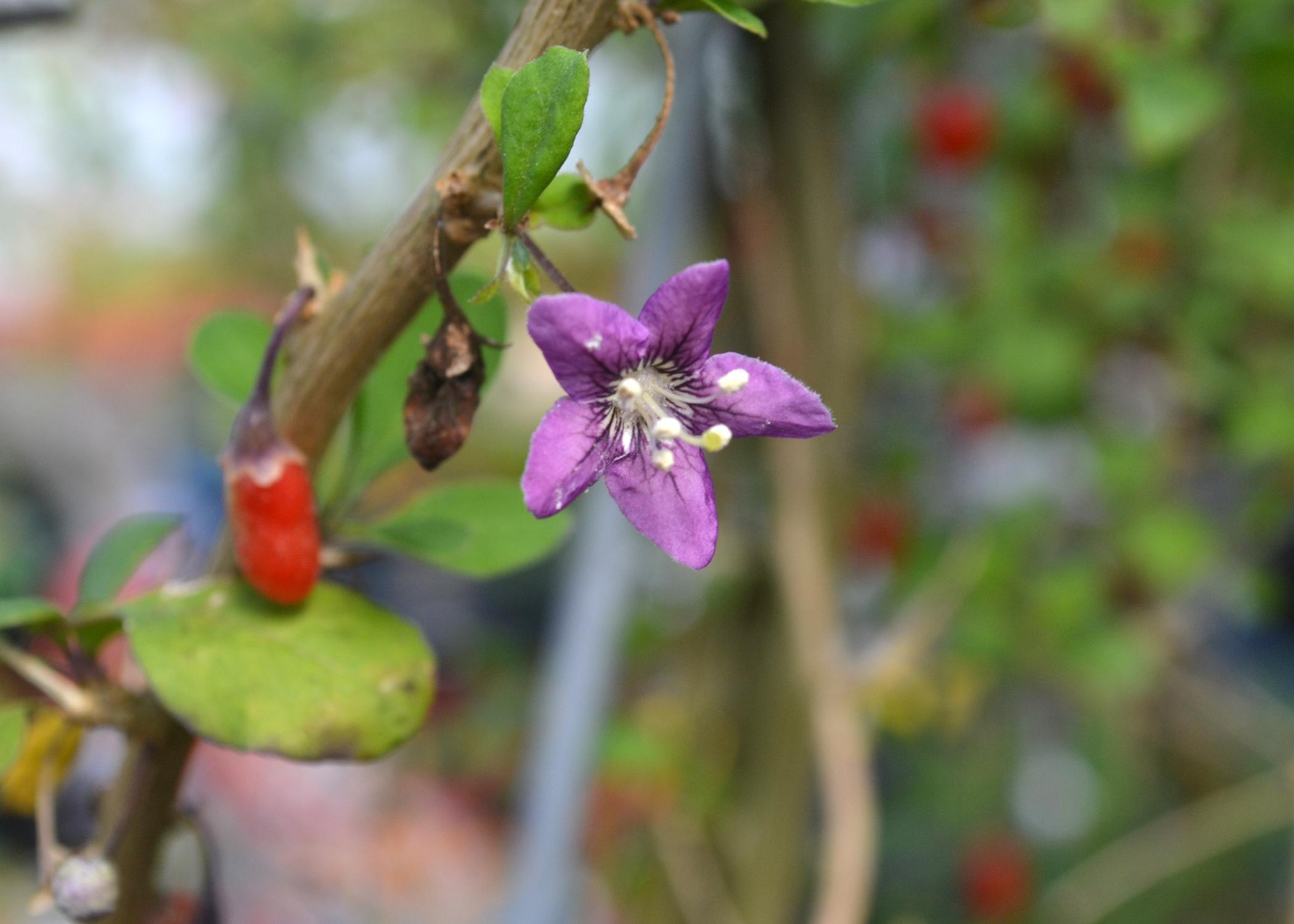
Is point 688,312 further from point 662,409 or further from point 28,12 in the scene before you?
point 28,12

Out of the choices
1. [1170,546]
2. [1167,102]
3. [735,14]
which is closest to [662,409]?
[735,14]

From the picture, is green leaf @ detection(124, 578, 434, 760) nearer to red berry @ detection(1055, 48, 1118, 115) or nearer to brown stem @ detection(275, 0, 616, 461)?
brown stem @ detection(275, 0, 616, 461)

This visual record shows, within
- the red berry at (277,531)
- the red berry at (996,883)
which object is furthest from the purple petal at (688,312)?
the red berry at (996,883)

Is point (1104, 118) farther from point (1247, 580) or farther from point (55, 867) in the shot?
point (55, 867)

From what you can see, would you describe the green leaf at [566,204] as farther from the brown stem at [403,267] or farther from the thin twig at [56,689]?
the thin twig at [56,689]

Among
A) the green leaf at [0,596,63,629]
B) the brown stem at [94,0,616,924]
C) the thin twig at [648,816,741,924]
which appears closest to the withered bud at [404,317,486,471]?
the brown stem at [94,0,616,924]

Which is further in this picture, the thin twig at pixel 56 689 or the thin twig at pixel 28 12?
the thin twig at pixel 28 12
